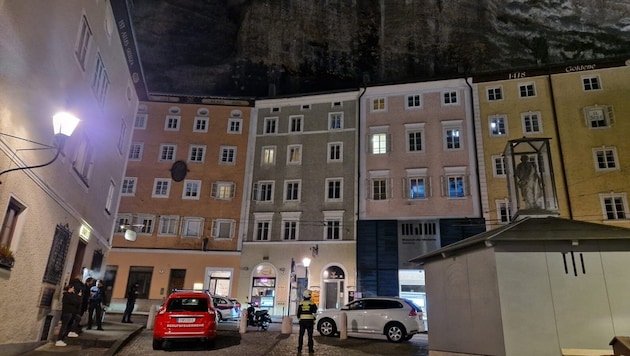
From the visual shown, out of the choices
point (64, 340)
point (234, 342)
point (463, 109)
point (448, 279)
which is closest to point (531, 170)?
point (448, 279)

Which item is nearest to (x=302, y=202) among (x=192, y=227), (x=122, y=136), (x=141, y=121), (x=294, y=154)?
(x=294, y=154)

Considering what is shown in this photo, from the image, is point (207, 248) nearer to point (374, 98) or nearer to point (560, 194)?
point (374, 98)

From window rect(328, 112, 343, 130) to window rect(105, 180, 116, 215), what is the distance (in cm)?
1890

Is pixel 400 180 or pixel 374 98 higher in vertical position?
pixel 374 98

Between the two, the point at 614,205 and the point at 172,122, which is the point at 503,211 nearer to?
the point at 614,205

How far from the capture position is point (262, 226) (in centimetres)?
3303

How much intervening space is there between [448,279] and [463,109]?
23.9 metres

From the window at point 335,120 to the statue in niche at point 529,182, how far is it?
2365cm

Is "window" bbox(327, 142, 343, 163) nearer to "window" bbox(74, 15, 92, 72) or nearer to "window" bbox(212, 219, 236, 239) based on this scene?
"window" bbox(212, 219, 236, 239)

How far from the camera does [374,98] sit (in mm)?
33906

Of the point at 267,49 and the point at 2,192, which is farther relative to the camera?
the point at 267,49

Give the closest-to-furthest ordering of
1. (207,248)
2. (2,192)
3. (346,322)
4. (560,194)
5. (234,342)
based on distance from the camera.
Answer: (2,192) → (234,342) → (346,322) → (560,194) → (207,248)

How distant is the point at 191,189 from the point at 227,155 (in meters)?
4.20

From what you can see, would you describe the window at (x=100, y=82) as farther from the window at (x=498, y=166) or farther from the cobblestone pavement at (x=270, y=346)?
the window at (x=498, y=166)
